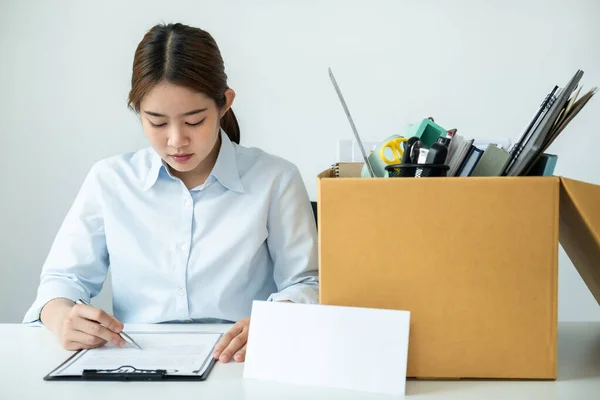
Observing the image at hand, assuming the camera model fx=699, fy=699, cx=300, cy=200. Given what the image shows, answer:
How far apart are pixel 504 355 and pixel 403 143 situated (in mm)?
296

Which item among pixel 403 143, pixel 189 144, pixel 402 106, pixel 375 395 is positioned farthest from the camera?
pixel 402 106

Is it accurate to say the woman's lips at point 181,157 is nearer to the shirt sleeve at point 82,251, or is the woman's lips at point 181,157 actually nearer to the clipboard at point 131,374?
the shirt sleeve at point 82,251

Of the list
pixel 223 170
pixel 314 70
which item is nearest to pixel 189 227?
pixel 223 170

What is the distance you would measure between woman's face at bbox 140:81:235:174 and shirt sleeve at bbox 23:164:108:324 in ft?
0.72

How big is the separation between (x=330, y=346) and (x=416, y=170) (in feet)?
0.79

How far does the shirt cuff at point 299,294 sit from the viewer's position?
1.27 metres

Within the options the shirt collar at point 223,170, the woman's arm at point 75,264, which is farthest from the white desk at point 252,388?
the shirt collar at point 223,170

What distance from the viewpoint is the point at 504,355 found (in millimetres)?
850

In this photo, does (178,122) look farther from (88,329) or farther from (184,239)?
(88,329)

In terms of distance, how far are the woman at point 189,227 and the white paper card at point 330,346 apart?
1.40ft

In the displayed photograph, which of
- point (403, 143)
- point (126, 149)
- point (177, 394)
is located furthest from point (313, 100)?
point (177, 394)

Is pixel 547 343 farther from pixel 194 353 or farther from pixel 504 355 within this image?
pixel 194 353

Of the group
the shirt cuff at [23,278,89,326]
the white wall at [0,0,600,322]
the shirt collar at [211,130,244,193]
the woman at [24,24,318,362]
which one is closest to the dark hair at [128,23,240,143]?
the woman at [24,24,318,362]

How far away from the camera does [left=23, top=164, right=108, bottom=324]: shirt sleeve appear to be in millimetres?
1350
